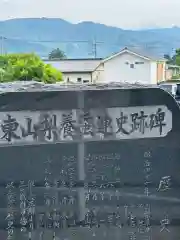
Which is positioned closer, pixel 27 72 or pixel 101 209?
pixel 101 209

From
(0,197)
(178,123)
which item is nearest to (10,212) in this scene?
(0,197)

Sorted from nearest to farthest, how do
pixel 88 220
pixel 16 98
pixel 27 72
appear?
pixel 16 98, pixel 88 220, pixel 27 72

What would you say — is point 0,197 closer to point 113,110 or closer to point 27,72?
point 113,110

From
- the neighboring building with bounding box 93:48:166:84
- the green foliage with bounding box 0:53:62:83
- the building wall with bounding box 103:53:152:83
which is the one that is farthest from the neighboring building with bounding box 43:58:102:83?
the green foliage with bounding box 0:53:62:83

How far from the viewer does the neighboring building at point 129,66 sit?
24681 millimetres

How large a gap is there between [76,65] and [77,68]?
0.60 meters

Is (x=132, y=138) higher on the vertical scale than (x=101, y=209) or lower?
higher

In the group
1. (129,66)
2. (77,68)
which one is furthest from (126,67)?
(77,68)

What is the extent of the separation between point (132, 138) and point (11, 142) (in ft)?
1.40

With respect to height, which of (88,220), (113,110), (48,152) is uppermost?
(113,110)

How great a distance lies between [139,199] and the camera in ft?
5.95

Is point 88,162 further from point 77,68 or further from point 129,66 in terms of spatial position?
point 129,66

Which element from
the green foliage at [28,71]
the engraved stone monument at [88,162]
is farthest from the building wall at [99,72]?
the engraved stone monument at [88,162]

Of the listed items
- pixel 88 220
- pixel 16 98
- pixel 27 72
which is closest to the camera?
pixel 16 98
